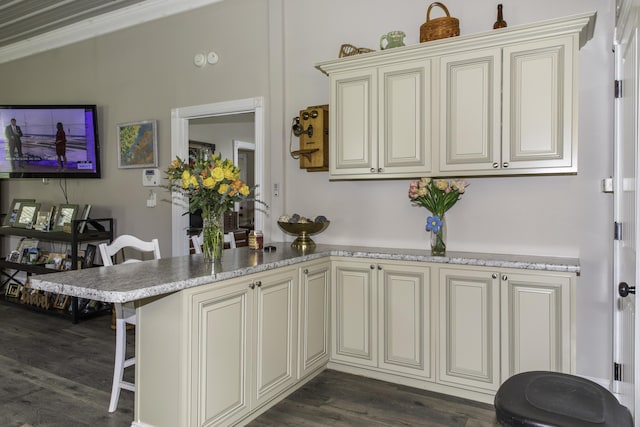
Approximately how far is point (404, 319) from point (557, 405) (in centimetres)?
152

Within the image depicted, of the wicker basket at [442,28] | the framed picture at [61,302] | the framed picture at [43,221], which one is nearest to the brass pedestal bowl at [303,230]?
the wicker basket at [442,28]

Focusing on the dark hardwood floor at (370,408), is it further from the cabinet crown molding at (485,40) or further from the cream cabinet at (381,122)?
the cabinet crown molding at (485,40)

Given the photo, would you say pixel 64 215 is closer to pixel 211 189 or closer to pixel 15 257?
pixel 15 257

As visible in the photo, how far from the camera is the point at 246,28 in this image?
3820 millimetres

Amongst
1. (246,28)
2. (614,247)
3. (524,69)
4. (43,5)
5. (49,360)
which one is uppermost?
(43,5)

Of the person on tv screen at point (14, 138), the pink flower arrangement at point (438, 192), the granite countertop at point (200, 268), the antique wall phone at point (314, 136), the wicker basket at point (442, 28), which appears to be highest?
the wicker basket at point (442, 28)

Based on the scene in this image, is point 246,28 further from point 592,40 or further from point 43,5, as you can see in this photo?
point 592,40

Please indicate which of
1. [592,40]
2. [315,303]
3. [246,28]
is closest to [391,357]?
[315,303]

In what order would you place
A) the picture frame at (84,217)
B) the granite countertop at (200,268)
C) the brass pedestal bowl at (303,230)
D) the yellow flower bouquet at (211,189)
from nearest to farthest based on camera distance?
the granite countertop at (200,268), the yellow flower bouquet at (211,189), the brass pedestal bowl at (303,230), the picture frame at (84,217)

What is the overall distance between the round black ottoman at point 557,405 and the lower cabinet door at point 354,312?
147 cm

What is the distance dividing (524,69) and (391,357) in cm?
192

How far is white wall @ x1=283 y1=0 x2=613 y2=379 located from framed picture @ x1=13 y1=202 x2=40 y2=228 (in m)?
3.30

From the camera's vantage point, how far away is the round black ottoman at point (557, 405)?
3.95ft

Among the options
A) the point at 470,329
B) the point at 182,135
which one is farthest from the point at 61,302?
the point at 470,329
